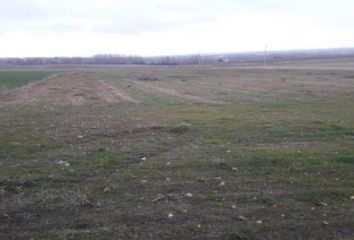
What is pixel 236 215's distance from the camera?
6.57m

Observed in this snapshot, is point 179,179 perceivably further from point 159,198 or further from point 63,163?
point 63,163

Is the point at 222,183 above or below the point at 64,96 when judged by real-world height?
above

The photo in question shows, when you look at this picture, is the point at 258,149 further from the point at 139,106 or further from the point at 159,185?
the point at 139,106

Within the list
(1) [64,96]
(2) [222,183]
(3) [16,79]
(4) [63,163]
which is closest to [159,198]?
(2) [222,183]

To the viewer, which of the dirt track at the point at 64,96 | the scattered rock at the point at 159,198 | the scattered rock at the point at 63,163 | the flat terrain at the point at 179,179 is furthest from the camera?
the dirt track at the point at 64,96

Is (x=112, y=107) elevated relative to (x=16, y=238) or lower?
lower

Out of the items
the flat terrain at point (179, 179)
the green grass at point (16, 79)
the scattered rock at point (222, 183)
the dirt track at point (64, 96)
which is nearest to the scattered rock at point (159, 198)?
the flat terrain at point (179, 179)

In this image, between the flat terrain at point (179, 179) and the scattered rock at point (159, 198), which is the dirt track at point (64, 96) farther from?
the scattered rock at point (159, 198)

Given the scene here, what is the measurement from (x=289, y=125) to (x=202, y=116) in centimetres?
410

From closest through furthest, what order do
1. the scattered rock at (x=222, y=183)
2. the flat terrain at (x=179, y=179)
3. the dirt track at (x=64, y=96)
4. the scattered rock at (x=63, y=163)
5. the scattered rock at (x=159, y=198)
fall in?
the flat terrain at (x=179, y=179)
the scattered rock at (x=159, y=198)
the scattered rock at (x=222, y=183)
the scattered rock at (x=63, y=163)
the dirt track at (x=64, y=96)

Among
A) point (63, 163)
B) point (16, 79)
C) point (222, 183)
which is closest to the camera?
point (222, 183)

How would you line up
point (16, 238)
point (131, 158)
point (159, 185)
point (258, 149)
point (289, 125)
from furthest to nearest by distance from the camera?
1. point (289, 125)
2. point (258, 149)
3. point (131, 158)
4. point (159, 185)
5. point (16, 238)

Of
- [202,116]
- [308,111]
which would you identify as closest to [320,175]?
[202,116]

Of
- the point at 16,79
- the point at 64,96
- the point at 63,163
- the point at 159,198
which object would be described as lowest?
the point at 16,79
